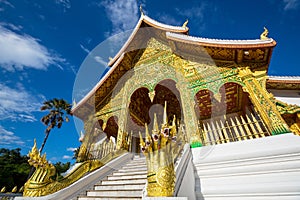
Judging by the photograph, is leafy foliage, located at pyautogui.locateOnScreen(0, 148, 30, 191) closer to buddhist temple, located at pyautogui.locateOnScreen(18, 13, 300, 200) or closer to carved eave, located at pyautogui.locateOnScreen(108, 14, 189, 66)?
buddhist temple, located at pyautogui.locateOnScreen(18, 13, 300, 200)

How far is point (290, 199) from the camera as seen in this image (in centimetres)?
273

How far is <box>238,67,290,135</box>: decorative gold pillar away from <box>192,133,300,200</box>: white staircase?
33 cm

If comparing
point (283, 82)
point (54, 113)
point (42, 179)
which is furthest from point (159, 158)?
point (54, 113)

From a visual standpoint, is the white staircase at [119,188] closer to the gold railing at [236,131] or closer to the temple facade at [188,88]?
the temple facade at [188,88]

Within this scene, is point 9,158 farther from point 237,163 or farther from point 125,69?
point 237,163

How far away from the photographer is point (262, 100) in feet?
15.2

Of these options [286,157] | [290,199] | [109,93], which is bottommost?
[290,199]

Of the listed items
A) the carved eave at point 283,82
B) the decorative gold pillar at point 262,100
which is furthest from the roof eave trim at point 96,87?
the carved eave at point 283,82

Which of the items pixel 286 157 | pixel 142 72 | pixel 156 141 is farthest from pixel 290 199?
pixel 142 72

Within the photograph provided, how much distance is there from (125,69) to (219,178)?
22.8 feet

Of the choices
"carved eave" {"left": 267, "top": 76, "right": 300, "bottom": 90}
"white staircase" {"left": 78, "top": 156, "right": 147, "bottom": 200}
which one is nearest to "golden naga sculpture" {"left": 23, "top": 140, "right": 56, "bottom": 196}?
"white staircase" {"left": 78, "top": 156, "right": 147, "bottom": 200}

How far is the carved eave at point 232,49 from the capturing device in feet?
16.2

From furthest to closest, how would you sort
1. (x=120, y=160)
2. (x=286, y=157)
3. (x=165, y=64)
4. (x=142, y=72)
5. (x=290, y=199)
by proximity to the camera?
1. (x=142, y=72)
2. (x=165, y=64)
3. (x=120, y=160)
4. (x=286, y=157)
5. (x=290, y=199)

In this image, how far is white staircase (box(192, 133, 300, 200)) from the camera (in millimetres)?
2973
